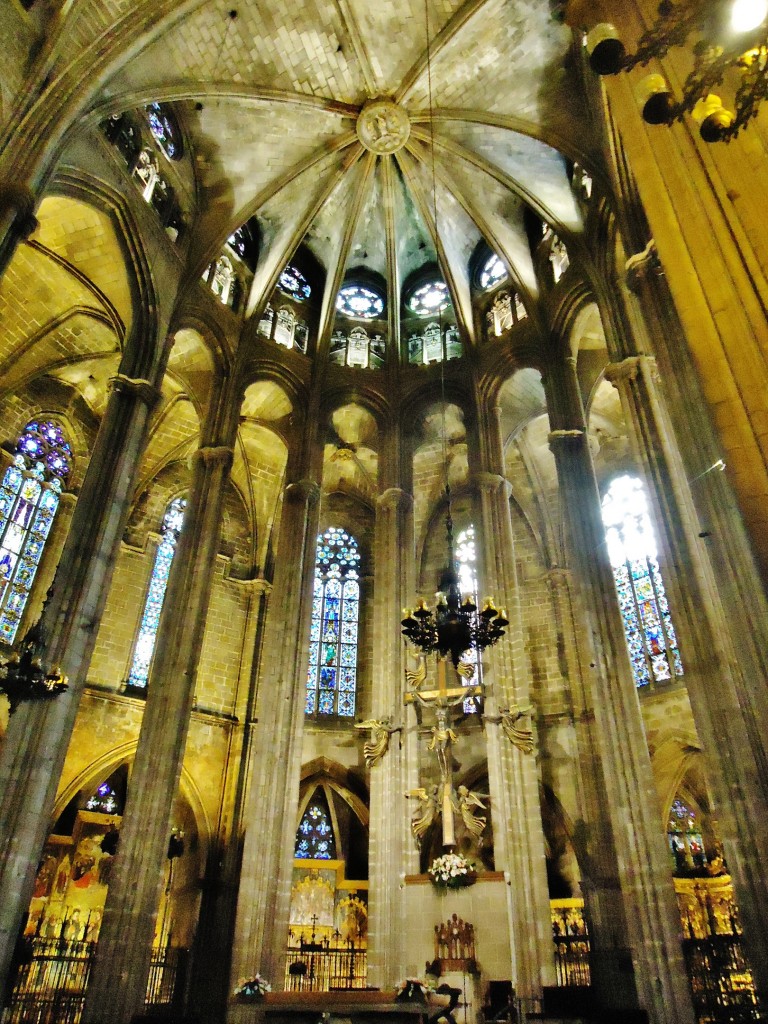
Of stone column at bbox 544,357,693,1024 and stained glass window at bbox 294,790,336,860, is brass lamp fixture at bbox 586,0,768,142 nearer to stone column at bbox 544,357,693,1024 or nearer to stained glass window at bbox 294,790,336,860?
stone column at bbox 544,357,693,1024

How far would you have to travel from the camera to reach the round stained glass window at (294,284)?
20562 mm

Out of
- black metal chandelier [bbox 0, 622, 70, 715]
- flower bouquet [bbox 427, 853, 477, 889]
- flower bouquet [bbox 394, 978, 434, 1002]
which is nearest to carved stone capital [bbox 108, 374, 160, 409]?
black metal chandelier [bbox 0, 622, 70, 715]

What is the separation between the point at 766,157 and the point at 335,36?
13.2 m

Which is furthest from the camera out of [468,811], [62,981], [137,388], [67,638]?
[137,388]

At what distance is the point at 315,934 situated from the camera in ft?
56.4

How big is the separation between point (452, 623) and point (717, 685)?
376 centimetres

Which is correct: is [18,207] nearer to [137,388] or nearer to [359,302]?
[137,388]

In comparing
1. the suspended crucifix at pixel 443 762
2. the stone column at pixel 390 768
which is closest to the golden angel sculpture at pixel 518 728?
the suspended crucifix at pixel 443 762

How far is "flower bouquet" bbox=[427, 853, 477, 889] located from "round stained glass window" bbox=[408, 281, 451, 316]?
1455 centimetres

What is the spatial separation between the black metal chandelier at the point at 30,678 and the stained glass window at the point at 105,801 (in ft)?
24.3

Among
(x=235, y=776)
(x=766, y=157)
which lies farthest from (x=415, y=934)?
(x=766, y=157)

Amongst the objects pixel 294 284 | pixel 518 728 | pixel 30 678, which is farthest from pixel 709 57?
pixel 294 284

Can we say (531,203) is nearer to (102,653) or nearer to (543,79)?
(543,79)

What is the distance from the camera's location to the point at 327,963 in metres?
16.4
